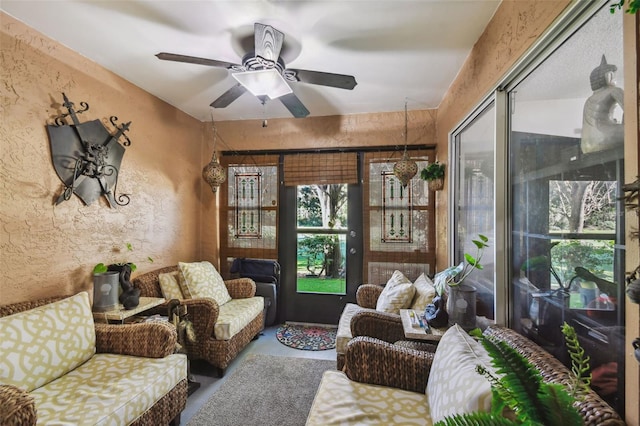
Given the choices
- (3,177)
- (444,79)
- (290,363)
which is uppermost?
(444,79)

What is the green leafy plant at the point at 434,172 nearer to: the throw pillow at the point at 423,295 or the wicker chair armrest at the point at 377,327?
the throw pillow at the point at 423,295

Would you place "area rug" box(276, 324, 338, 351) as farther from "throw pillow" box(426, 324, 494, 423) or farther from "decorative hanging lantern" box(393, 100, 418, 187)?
"decorative hanging lantern" box(393, 100, 418, 187)

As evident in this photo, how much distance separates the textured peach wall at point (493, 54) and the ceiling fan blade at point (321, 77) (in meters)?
0.84

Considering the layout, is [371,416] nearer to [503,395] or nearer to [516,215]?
[503,395]

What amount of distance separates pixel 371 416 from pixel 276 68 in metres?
2.01

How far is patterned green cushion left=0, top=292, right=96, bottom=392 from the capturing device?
142 centimetres

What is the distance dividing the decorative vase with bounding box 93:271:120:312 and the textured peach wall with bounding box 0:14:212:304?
0.62ft

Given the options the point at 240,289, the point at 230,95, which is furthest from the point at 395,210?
the point at 230,95

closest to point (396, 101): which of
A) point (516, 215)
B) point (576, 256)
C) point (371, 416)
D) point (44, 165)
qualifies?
point (516, 215)

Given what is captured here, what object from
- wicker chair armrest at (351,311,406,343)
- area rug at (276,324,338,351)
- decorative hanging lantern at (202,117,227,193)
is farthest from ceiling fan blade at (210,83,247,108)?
area rug at (276,324,338,351)

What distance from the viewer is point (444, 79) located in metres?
2.49

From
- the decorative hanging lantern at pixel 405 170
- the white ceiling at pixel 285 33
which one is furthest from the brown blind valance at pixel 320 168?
the white ceiling at pixel 285 33

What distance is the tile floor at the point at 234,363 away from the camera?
2017 millimetres

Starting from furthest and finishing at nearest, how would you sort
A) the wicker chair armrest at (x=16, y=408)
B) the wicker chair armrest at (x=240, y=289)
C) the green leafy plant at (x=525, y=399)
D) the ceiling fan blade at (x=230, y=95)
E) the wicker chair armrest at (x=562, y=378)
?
the wicker chair armrest at (x=240, y=289) → the ceiling fan blade at (x=230, y=95) → the wicker chair armrest at (x=16, y=408) → the wicker chair armrest at (x=562, y=378) → the green leafy plant at (x=525, y=399)
